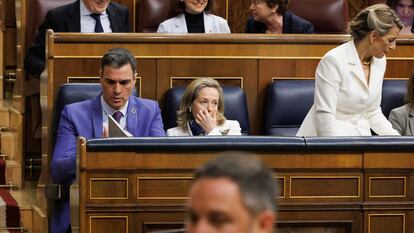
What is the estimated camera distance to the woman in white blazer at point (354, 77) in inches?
132

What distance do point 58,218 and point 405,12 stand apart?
1919 mm

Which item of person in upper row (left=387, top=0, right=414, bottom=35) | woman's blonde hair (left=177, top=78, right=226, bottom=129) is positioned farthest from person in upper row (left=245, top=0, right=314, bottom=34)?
woman's blonde hair (left=177, top=78, right=226, bottom=129)

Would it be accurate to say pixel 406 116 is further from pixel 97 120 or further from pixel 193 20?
pixel 97 120

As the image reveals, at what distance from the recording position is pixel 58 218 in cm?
329

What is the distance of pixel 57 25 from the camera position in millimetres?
4082

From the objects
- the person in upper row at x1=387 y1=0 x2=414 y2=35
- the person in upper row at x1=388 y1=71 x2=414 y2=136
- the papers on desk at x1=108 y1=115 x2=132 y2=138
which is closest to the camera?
the papers on desk at x1=108 y1=115 x2=132 y2=138

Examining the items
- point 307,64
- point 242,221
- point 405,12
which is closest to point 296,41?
point 307,64

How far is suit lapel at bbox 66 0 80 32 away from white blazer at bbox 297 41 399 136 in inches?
41.4

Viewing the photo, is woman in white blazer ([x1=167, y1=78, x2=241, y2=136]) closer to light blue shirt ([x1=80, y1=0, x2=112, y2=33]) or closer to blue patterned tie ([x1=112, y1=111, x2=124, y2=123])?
blue patterned tie ([x1=112, y1=111, x2=124, y2=123])

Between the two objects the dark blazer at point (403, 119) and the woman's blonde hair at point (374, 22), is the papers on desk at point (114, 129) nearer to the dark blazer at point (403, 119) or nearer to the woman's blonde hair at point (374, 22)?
the woman's blonde hair at point (374, 22)

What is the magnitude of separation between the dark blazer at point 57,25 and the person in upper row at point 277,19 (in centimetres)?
51

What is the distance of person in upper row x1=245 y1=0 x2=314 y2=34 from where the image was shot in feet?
13.8

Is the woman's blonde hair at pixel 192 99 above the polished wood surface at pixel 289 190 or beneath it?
above

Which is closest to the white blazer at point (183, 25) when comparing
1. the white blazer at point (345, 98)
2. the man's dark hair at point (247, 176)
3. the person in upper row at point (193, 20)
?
the person in upper row at point (193, 20)
